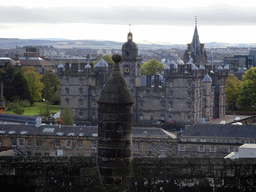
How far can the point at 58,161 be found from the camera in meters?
25.0

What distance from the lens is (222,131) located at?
93438 millimetres

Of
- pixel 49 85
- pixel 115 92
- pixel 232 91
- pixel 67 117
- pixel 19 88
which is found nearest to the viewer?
pixel 115 92

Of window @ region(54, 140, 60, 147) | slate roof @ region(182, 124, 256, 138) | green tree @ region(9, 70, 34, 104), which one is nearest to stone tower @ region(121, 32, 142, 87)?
slate roof @ region(182, 124, 256, 138)

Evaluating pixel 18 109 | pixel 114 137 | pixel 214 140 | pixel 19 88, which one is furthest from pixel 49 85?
pixel 114 137

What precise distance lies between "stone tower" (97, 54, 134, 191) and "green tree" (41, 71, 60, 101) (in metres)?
151

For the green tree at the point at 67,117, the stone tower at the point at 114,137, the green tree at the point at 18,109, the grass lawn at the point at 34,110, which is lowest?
the grass lawn at the point at 34,110

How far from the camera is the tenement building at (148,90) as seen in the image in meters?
124

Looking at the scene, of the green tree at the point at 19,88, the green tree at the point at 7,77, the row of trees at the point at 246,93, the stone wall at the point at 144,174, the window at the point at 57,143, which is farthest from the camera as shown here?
the green tree at the point at 7,77

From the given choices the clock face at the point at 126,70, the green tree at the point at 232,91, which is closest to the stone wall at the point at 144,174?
the clock face at the point at 126,70

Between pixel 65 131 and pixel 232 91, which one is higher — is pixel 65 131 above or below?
below

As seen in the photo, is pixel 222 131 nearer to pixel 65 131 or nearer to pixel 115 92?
pixel 65 131

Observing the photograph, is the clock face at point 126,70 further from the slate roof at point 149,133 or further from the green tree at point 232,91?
the green tree at point 232,91

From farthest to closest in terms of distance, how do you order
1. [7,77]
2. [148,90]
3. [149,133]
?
[7,77] < [148,90] < [149,133]

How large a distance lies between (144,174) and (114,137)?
2004mm
